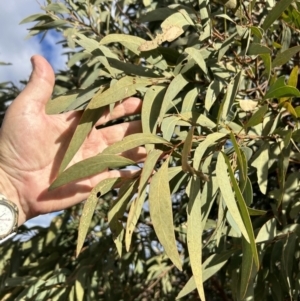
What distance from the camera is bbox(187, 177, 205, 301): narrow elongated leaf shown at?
0.84m

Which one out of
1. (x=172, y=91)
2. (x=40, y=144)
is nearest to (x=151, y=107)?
(x=172, y=91)

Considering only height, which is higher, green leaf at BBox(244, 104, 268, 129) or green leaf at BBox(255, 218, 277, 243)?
green leaf at BBox(244, 104, 268, 129)

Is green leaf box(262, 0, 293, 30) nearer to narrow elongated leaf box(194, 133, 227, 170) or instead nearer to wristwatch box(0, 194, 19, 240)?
narrow elongated leaf box(194, 133, 227, 170)

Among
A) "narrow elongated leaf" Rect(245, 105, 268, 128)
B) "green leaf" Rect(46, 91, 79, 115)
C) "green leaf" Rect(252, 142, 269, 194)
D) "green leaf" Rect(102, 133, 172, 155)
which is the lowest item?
"green leaf" Rect(252, 142, 269, 194)

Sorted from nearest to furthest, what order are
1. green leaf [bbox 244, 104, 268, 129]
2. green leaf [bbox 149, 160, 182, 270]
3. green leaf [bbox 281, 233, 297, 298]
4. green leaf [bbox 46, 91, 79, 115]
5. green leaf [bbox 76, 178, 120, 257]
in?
green leaf [bbox 149, 160, 182, 270]
green leaf [bbox 76, 178, 120, 257]
green leaf [bbox 244, 104, 268, 129]
green leaf [bbox 46, 91, 79, 115]
green leaf [bbox 281, 233, 297, 298]

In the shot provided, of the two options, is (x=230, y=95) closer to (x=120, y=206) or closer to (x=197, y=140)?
(x=197, y=140)

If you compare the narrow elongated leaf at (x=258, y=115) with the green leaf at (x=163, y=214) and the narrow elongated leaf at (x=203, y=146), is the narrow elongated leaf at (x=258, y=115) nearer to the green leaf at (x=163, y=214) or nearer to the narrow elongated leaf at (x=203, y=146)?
the narrow elongated leaf at (x=203, y=146)

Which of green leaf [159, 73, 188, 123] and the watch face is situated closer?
green leaf [159, 73, 188, 123]

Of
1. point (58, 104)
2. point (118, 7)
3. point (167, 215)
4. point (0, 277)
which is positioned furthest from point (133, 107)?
point (0, 277)

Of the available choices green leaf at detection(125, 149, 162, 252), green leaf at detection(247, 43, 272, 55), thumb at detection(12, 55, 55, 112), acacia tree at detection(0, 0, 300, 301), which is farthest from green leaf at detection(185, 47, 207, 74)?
thumb at detection(12, 55, 55, 112)

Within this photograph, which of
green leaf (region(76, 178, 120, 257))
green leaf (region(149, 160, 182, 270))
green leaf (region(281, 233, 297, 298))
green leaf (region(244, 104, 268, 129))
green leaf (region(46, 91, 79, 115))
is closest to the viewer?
green leaf (region(149, 160, 182, 270))

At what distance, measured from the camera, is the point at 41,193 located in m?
1.23

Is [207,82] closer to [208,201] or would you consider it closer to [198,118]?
[198,118]

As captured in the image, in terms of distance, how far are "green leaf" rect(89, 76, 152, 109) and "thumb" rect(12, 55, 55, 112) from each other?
16cm
